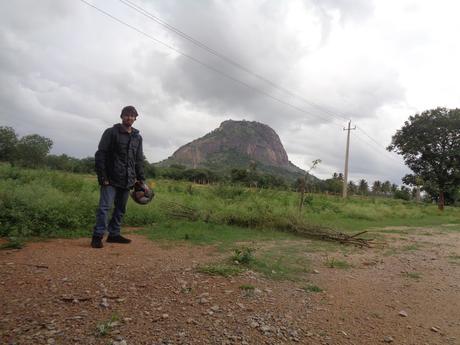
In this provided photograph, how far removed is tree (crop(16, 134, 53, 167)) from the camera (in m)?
39.0

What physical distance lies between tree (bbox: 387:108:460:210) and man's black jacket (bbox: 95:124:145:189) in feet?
88.8

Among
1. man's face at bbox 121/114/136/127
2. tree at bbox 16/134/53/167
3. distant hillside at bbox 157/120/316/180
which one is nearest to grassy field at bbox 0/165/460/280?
man's face at bbox 121/114/136/127

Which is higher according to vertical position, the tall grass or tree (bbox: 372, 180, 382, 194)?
tree (bbox: 372, 180, 382, 194)

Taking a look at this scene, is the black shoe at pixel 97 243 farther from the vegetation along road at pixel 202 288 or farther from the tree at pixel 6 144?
the tree at pixel 6 144

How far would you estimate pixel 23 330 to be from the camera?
1.92 meters

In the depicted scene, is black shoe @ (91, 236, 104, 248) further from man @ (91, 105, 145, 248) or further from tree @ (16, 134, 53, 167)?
tree @ (16, 134, 53, 167)

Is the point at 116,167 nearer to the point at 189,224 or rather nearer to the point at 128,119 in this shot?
the point at 128,119

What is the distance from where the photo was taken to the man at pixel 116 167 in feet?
13.8

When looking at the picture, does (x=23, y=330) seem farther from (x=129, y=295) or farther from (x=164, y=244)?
(x=164, y=244)

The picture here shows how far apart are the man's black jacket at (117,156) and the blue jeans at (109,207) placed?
13cm

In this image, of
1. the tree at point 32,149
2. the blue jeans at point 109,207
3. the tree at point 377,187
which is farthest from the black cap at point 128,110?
the tree at point 377,187

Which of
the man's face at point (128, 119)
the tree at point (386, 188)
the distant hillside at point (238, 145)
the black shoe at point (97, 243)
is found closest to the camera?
the black shoe at point (97, 243)

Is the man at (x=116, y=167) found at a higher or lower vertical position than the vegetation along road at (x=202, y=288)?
higher

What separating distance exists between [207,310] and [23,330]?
4.04ft
